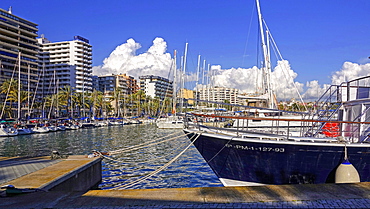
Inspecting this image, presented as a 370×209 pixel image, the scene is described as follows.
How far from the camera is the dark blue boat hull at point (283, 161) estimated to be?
11094mm

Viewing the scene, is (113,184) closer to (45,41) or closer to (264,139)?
(264,139)

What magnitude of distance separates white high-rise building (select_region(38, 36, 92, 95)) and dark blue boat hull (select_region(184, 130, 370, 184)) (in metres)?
122

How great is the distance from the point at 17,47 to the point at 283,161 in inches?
4007

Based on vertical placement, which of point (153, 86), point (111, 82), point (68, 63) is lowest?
point (153, 86)

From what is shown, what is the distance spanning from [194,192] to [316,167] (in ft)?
18.3

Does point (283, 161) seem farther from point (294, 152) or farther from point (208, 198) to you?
point (208, 198)

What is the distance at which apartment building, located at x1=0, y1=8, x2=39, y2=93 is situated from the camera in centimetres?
9100

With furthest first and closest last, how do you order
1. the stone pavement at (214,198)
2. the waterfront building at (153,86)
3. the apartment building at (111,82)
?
the waterfront building at (153,86) < the apartment building at (111,82) < the stone pavement at (214,198)

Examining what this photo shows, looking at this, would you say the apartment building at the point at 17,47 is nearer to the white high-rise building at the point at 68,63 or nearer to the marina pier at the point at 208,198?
the white high-rise building at the point at 68,63

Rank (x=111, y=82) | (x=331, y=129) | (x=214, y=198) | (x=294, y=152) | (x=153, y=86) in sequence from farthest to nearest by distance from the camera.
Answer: (x=153, y=86) → (x=111, y=82) → (x=331, y=129) → (x=294, y=152) → (x=214, y=198)

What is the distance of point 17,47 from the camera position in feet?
315

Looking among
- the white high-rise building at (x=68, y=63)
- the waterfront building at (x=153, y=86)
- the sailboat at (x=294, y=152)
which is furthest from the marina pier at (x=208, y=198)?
the waterfront building at (x=153, y=86)

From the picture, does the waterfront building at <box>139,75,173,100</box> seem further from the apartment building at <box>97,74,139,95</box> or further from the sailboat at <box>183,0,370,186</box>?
the sailboat at <box>183,0,370,186</box>

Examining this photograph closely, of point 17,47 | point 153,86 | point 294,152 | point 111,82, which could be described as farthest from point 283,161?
point 153,86
